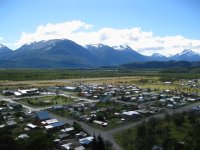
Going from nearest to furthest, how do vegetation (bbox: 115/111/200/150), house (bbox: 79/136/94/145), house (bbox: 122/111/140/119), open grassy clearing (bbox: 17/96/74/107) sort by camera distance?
vegetation (bbox: 115/111/200/150) → house (bbox: 79/136/94/145) → house (bbox: 122/111/140/119) → open grassy clearing (bbox: 17/96/74/107)

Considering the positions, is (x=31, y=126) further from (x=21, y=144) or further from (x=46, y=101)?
(x=46, y=101)

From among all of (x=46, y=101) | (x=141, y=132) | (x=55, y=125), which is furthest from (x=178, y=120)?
(x=46, y=101)

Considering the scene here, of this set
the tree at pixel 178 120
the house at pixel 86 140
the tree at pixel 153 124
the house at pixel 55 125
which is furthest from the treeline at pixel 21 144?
the tree at pixel 178 120

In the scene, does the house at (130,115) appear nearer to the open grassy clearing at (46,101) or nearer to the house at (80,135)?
the house at (80,135)

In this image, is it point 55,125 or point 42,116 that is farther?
point 42,116

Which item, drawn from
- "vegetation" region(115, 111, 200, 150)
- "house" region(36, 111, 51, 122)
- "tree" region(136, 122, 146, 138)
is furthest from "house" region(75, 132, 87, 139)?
"house" region(36, 111, 51, 122)

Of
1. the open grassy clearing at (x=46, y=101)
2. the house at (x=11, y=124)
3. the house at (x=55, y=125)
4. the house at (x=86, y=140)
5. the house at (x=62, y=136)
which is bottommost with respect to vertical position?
the house at (x=86, y=140)

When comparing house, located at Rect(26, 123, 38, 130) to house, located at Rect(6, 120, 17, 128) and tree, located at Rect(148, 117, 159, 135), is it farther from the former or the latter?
tree, located at Rect(148, 117, 159, 135)

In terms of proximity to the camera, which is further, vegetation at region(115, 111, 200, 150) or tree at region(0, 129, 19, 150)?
vegetation at region(115, 111, 200, 150)

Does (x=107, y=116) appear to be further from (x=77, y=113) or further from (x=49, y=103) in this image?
(x=49, y=103)
